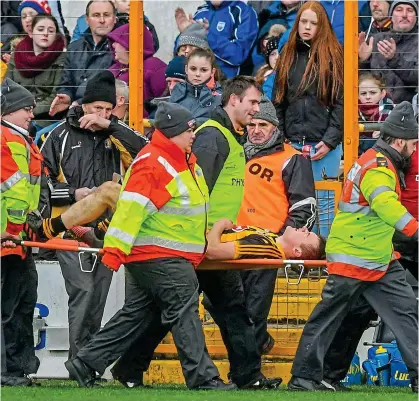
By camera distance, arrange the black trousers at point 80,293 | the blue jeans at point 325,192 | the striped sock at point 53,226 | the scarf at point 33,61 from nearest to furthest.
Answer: the striped sock at point 53,226 < the black trousers at point 80,293 < the blue jeans at point 325,192 < the scarf at point 33,61

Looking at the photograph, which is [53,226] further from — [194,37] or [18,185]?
[194,37]

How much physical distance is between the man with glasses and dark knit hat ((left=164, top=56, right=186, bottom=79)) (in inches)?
106

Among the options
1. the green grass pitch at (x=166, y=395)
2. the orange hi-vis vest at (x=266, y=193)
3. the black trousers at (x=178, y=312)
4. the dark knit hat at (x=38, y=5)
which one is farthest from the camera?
the dark knit hat at (x=38, y=5)

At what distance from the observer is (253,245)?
10953mm

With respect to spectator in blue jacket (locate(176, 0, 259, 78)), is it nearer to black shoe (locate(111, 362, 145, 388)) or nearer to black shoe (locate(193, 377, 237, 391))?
black shoe (locate(111, 362, 145, 388))

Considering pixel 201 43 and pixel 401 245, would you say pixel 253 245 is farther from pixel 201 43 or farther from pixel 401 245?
pixel 201 43

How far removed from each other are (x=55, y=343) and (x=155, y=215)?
261 cm

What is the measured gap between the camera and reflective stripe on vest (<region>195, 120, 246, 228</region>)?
35.6 ft

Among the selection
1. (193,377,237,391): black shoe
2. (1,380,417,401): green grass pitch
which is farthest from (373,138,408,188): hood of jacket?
(193,377,237,391): black shoe

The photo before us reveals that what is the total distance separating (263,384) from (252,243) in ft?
3.90

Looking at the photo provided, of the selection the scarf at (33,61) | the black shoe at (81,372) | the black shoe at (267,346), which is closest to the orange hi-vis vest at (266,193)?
the black shoe at (267,346)

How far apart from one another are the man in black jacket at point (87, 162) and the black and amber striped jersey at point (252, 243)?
4.25 feet

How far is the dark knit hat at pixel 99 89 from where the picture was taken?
12.0 meters

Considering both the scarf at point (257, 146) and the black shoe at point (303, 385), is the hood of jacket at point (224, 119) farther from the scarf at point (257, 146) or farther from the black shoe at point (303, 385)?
the black shoe at point (303, 385)
